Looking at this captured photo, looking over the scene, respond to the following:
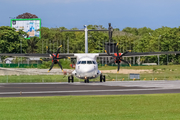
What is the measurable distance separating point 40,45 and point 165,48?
53.0 m

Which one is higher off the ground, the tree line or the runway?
the tree line

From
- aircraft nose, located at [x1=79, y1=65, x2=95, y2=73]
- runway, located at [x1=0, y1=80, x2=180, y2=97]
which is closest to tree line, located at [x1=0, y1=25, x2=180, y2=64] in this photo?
aircraft nose, located at [x1=79, y1=65, x2=95, y2=73]

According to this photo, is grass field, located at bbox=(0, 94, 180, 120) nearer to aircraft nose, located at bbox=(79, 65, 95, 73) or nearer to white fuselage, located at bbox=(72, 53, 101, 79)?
aircraft nose, located at bbox=(79, 65, 95, 73)

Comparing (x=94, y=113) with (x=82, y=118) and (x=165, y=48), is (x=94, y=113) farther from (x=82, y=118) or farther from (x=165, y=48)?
(x=165, y=48)

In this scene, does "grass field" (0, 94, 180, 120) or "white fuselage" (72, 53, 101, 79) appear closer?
"grass field" (0, 94, 180, 120)

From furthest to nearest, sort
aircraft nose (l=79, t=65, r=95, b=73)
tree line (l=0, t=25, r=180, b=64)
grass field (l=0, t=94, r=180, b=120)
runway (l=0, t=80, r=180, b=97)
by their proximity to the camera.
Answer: tree line (l=0, t=25, r=180, b=64)
aircraft nose (l=79, t=65, r=95, b=73)
runway (l=0, t=80, r=180, b=97)
grass field (l=0, t=94, r=180, b=120)

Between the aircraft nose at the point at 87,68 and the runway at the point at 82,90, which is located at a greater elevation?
the aircraft nose at the point at 87,68

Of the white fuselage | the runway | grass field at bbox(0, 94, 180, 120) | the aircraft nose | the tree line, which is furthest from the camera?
the tree line

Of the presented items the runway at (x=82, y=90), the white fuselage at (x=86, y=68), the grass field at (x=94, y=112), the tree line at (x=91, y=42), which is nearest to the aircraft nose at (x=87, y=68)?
the white fuselage at (x=86, y=68)

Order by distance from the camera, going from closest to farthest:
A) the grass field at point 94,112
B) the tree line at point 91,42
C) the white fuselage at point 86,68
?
the grass field at point 94,112
the white fuselage at point 86,68
the tree line at point 91,42

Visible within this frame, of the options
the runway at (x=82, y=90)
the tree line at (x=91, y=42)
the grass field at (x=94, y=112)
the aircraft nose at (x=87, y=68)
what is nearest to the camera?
the grass field at (x=94, y=112)

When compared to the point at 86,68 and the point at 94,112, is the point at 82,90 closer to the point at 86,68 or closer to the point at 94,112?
the point at 86,68

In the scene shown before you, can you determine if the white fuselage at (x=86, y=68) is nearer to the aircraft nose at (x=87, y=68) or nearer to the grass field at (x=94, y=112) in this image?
the aircraft nose at (x=87, y=68)

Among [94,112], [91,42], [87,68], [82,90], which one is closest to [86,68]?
[87,68]
